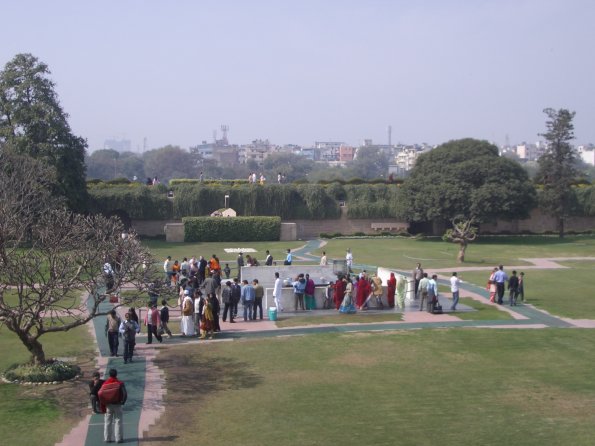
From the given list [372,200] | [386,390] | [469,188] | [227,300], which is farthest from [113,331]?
[372,200]

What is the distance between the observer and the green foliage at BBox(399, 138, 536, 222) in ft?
163

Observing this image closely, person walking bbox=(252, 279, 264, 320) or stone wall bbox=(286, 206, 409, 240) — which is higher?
stone wall bbox=(286, 206, 409, 240)

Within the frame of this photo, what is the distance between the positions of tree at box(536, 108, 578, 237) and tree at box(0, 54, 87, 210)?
3292 cm

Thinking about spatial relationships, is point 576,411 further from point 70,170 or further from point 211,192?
point 211,192

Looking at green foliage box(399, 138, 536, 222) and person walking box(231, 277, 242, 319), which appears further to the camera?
green foliage box(399, 138, 536, 222)

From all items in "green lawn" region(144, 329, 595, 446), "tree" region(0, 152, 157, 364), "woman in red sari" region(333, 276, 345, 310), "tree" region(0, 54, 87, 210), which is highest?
"tree" region(0, 54, 87, 210)

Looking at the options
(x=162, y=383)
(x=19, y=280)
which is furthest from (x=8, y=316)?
(x=162, y=383)

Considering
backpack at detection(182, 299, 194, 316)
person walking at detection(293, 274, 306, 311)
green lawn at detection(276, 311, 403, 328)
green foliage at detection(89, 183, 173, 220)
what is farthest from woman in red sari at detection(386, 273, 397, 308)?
green foliage at detection(89, 183, 173, 220)

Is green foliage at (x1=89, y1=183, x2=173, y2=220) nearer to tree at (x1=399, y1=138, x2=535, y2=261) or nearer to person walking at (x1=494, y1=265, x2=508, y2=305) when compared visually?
tree at (x1=399, y1=138, x2=535, y2=261)

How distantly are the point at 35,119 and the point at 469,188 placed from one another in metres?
28.1

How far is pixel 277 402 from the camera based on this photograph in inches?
607

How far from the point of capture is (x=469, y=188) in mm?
50406

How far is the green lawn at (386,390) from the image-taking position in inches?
539

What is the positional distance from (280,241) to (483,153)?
15.6 metres
